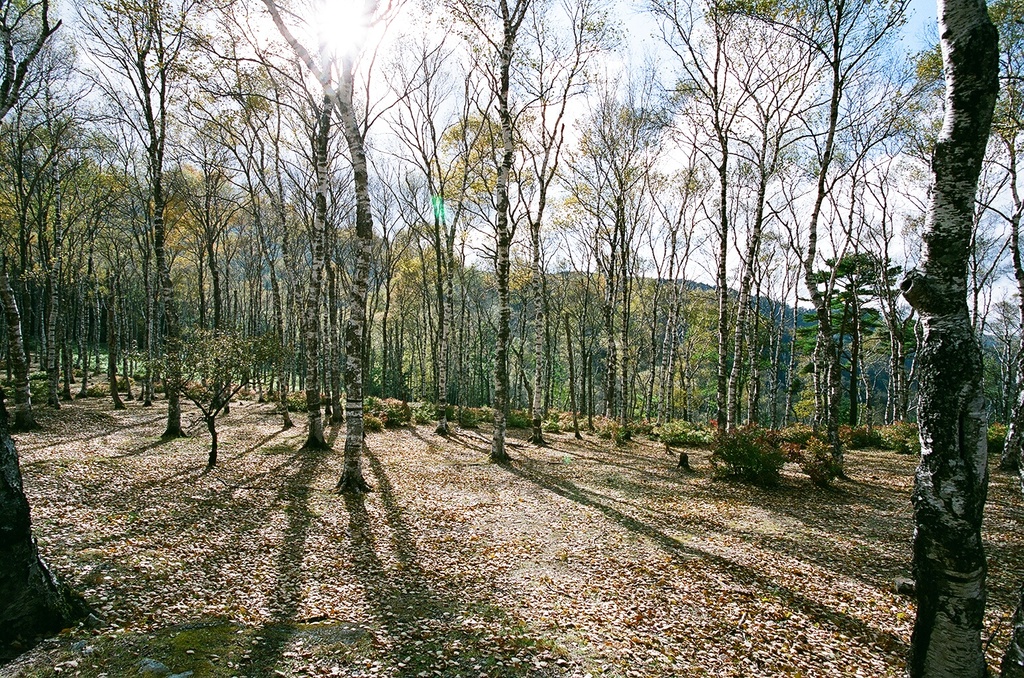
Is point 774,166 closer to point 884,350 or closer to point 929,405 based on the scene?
point 929,405

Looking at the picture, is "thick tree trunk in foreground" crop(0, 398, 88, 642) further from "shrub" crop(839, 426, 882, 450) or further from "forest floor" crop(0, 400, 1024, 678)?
"shrub" crop(839, 426, 882, 450)

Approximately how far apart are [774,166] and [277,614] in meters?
18.9

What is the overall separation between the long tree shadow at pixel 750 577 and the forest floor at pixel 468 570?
0.03m

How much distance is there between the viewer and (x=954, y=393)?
315 cm

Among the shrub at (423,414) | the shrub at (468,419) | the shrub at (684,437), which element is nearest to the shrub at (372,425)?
the shrub at (423,414)

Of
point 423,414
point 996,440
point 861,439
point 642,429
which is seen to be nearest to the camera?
point 996,440

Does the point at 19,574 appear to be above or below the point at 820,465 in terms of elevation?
above

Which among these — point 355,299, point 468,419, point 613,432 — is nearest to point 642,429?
point 613,432

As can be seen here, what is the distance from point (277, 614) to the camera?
16.5 ft

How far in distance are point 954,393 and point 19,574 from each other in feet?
24.6

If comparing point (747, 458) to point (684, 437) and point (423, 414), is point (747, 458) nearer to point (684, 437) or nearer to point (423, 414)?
point (684, 437)

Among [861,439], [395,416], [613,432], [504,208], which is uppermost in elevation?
[504,208]

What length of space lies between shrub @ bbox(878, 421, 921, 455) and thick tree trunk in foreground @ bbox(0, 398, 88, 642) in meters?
23.5

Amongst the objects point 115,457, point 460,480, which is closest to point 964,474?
point 460,480
